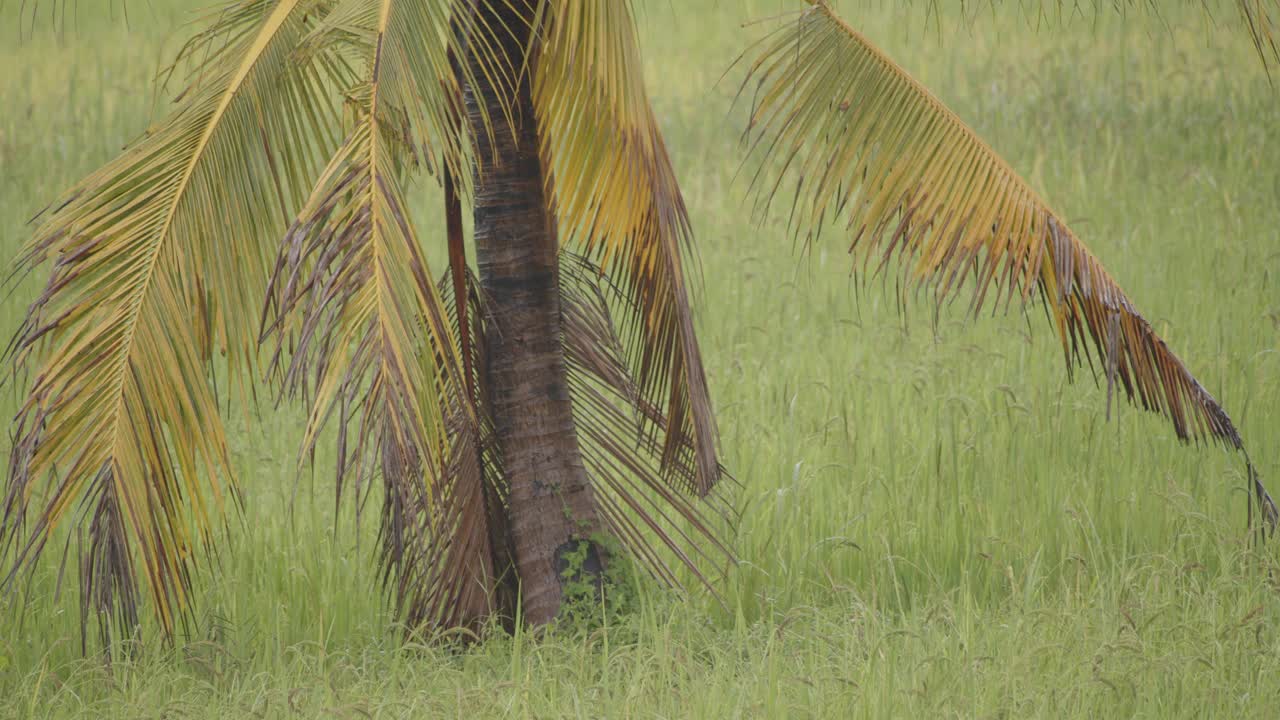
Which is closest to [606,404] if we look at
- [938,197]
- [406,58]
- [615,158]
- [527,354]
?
[527,354]

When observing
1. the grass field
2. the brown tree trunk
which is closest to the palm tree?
the brown tree trunk

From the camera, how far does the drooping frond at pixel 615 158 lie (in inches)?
102

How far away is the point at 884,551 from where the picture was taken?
153 inches

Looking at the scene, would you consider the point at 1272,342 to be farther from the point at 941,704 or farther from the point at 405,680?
the point at 405,680

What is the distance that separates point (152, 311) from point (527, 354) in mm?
1041

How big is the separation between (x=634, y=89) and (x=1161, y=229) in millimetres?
5866

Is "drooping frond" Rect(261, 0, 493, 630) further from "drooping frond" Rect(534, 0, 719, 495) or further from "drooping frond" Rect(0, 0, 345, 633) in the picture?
"drooping frond" Rect(534, 0, 719, 495)

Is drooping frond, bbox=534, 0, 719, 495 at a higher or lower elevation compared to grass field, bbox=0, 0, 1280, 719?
higher

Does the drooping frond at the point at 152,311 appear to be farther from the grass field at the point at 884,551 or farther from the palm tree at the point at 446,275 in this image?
the grass field at the point at 884,551

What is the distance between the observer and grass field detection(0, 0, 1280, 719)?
2.84m

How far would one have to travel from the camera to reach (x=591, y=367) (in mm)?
3461

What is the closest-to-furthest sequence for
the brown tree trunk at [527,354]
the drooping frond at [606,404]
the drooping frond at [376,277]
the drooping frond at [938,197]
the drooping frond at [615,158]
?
the drooping frond at [376,277] → the drooping frond at [615,158] → the drooping frond at [938,197] → the brown tree trunk at [527,354] → the drooping frond at [606,404]

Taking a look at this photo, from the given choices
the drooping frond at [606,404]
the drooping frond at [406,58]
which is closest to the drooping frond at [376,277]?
the drooping frond at [406,58]

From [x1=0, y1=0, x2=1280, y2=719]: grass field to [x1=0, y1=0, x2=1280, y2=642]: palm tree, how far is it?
1.22 ft
